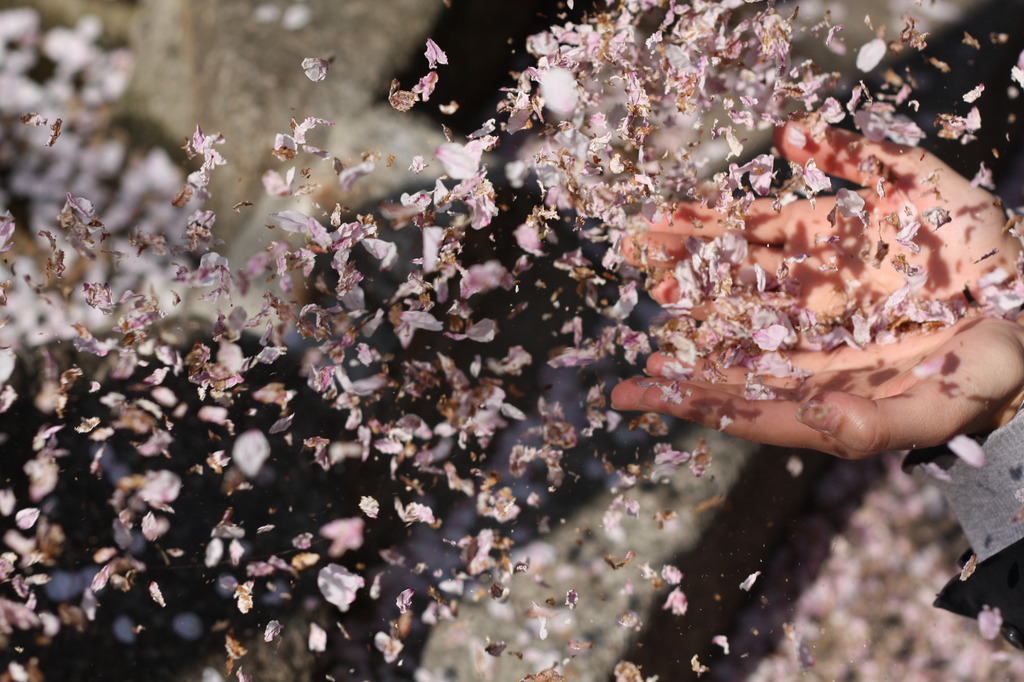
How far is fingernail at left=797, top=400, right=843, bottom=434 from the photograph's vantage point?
0.96 m

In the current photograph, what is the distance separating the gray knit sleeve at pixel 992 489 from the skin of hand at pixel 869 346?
0.14 feet

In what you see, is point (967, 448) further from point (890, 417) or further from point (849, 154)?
point (849, 154)

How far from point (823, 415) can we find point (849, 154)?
1.80 ft

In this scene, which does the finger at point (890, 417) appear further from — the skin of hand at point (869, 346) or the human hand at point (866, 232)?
the human hand at point (866, 232)

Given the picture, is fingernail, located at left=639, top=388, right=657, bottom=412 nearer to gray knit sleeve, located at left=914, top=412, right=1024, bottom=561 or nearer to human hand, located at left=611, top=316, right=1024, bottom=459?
human hand, located at left=611, top=316, right=1024, bottom=459

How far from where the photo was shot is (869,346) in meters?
1.21

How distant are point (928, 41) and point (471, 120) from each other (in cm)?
95

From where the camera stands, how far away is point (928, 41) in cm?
163

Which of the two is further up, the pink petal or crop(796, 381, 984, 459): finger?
crop(796, 381, 984, 459): finger

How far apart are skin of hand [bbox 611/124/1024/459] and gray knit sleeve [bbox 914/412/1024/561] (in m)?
0.04

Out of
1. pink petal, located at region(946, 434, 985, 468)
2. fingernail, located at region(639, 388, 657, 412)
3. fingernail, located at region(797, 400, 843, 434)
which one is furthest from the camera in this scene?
fingernail, located at region(639, 388, 657, 412)

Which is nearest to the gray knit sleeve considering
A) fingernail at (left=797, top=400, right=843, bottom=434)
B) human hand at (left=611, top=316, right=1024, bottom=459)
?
human hand at (left=611, top=316, right=1024, bottom=459)

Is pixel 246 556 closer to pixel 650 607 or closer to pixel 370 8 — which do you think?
pixel 650 607

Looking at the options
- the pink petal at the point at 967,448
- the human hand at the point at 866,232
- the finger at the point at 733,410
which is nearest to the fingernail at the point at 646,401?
the finger at the point at 733,410
